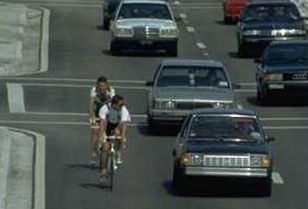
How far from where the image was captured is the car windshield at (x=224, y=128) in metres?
24.0

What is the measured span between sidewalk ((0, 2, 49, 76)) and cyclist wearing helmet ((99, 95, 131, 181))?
1897cm

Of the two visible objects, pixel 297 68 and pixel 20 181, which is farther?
pixel 297 68

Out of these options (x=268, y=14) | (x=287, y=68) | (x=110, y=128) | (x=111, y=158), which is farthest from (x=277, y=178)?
(x=268, y=14)

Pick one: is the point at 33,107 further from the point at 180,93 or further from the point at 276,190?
the point at 276,190

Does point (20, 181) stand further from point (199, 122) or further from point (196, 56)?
point (196, 56)

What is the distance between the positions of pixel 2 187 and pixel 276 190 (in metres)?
4.51

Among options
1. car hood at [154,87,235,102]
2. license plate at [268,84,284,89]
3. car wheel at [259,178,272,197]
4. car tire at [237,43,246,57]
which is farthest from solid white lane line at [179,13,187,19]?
car wheel at [259,178,272,197]

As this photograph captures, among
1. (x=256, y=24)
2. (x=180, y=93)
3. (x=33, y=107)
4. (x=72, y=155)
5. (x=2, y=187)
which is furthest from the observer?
(x=256, y=24)

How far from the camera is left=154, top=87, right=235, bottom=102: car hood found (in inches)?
1225

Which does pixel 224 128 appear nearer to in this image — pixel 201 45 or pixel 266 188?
pixel 266 188

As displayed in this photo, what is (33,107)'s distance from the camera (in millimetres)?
36469

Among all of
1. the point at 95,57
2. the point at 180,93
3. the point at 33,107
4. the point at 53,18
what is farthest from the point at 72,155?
the point at 53,18

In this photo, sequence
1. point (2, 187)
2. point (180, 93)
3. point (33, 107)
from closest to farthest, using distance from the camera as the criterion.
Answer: point (2, 187)
point (180, 93)
point (33, 107)

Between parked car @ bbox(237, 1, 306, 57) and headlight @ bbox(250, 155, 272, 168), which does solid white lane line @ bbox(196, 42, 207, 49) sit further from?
headlight @ bbox(250, 155, 272, 168)
